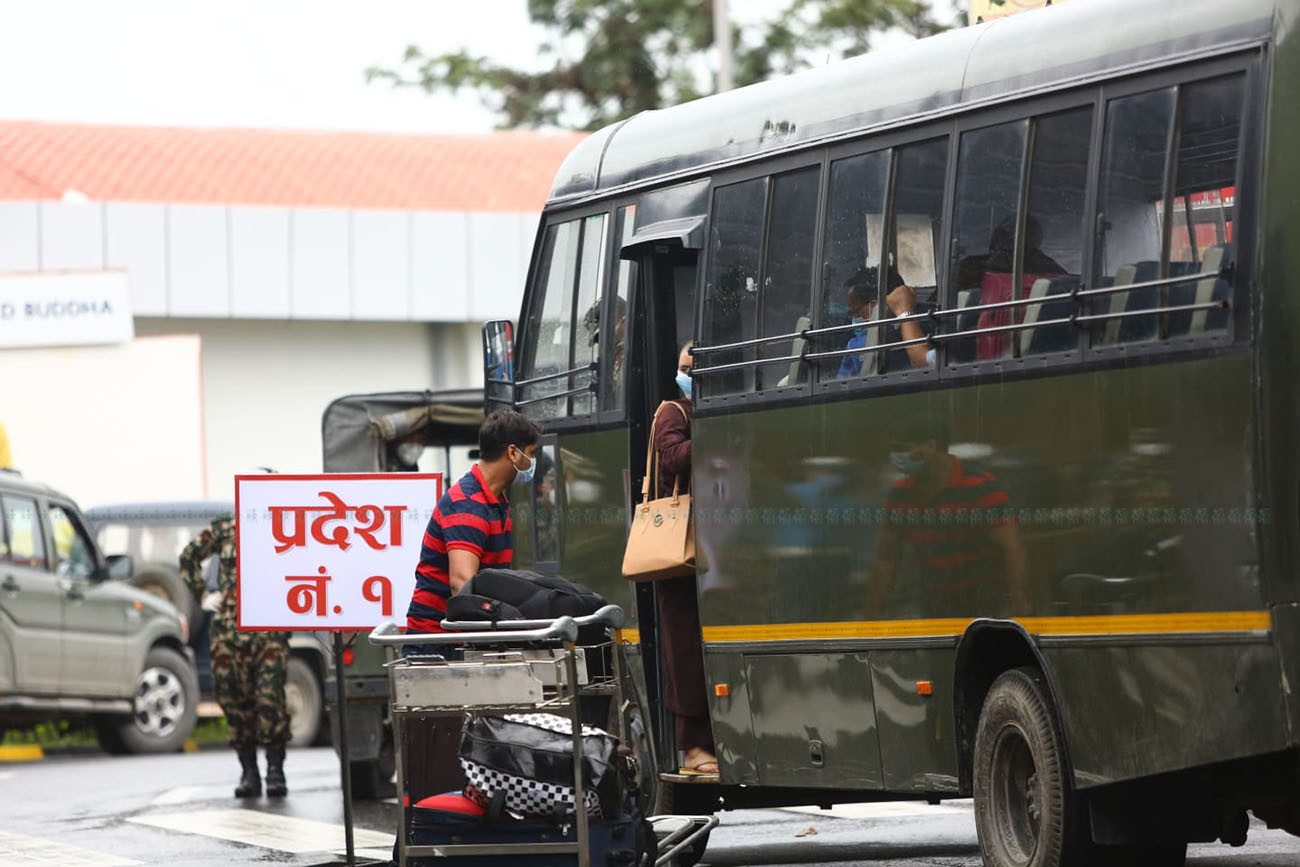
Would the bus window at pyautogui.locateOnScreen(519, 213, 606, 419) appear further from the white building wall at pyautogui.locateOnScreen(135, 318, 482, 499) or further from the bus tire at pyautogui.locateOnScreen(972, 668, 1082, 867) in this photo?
the white building wall at pyautogui.locateOnScreen(135, 318, 482, 499)

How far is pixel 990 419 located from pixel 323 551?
3.66 meters

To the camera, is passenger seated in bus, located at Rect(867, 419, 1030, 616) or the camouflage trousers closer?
passenger seated in bus, located at Rect(867, 419, 1030, 616)

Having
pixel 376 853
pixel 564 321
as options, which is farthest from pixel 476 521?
pixel 376 853

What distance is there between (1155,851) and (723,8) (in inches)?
704

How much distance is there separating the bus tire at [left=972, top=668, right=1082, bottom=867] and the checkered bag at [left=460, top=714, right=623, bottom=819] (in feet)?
4.57

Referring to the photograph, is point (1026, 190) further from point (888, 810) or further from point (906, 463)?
point (888, 810)

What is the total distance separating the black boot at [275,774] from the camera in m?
16.5

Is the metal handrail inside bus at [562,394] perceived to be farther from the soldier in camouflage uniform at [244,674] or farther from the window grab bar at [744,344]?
the soldier in camouflage uniform at [244,674]

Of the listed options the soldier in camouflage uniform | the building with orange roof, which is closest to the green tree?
the building with orange roof

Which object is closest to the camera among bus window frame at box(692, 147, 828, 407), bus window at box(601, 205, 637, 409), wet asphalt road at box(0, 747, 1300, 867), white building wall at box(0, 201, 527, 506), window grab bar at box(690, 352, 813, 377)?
bus window frame at box(692, 147, 828, 407)

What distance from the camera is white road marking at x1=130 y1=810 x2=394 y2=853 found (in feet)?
43.4

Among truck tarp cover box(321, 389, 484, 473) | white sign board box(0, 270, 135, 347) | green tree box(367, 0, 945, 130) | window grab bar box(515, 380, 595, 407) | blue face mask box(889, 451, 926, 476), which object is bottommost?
blue face mask box(889, 451, 926, 476)

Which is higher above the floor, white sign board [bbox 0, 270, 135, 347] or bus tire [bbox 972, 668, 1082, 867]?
white sign board [bbox 0, 270, 135, 347]

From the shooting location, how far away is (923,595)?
30.9 ft
